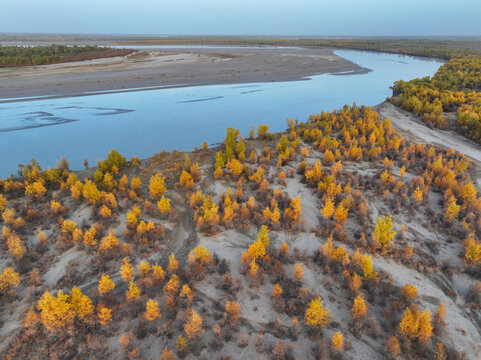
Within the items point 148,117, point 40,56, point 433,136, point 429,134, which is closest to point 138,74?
point 148,117

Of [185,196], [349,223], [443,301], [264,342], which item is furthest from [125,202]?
[443,301]

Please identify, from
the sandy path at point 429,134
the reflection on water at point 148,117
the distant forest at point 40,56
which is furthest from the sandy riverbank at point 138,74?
the sandy path at point 429,134

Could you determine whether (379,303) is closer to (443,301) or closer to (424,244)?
(443,301)

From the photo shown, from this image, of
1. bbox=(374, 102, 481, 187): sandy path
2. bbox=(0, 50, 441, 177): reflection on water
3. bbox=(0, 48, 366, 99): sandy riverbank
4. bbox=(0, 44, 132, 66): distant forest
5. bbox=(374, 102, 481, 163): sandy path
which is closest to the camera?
bbox=(374, 102, 481, 187): sandy path

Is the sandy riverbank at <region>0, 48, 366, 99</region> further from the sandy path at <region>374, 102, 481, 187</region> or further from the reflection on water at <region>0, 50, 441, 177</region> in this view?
the sandy path at <region>374, 102, 481, 187</region>

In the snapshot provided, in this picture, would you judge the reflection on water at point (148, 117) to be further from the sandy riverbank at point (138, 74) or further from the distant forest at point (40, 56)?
the distant forest at point (40, 56)

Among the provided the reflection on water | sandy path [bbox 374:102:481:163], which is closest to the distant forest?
the reflection on water

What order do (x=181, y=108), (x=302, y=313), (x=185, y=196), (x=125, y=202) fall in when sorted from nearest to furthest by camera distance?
(x=302, y=313) < (x=125, y=202) < (x=185, y=196) < (x=181, y=108)

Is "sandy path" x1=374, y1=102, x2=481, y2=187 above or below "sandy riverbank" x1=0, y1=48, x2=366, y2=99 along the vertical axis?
below
